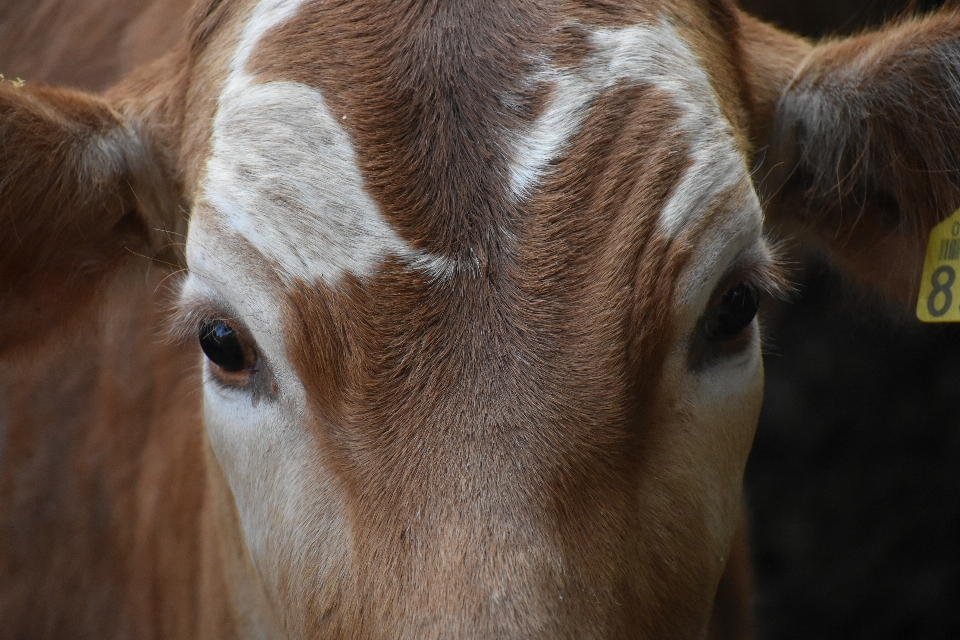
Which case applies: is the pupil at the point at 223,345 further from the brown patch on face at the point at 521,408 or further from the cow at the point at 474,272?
the brown patch on face at the point at 521,408

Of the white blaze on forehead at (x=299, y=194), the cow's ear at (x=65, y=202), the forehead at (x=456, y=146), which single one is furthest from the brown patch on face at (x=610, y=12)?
the cow's ear at (x=65, y=202)

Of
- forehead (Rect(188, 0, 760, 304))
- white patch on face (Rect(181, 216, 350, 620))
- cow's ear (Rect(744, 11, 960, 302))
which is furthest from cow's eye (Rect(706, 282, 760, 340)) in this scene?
white patch on face (Rect(181, 216, 350, 620))

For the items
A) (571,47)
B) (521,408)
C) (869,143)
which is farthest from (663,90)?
(869,143)

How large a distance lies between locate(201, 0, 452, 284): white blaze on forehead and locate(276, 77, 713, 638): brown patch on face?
5 centimetres

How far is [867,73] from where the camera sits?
2381mm

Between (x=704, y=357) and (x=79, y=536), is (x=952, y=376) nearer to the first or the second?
(x=704, y=357)

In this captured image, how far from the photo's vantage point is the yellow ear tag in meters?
2.37

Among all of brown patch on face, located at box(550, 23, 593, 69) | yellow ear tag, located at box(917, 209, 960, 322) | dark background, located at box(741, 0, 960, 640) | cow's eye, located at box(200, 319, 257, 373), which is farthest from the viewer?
dark background, located at box(741, 0, 960, 640)

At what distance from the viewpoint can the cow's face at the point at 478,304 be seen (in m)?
1.66

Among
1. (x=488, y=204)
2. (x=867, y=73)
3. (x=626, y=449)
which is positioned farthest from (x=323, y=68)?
(x=867, y=73)

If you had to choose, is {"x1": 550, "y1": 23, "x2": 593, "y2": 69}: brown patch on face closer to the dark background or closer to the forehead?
the forehead

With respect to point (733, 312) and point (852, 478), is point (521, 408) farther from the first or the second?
point (852, 478)

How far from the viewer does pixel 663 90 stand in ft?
6.20

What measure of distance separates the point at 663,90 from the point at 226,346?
1.00 m
